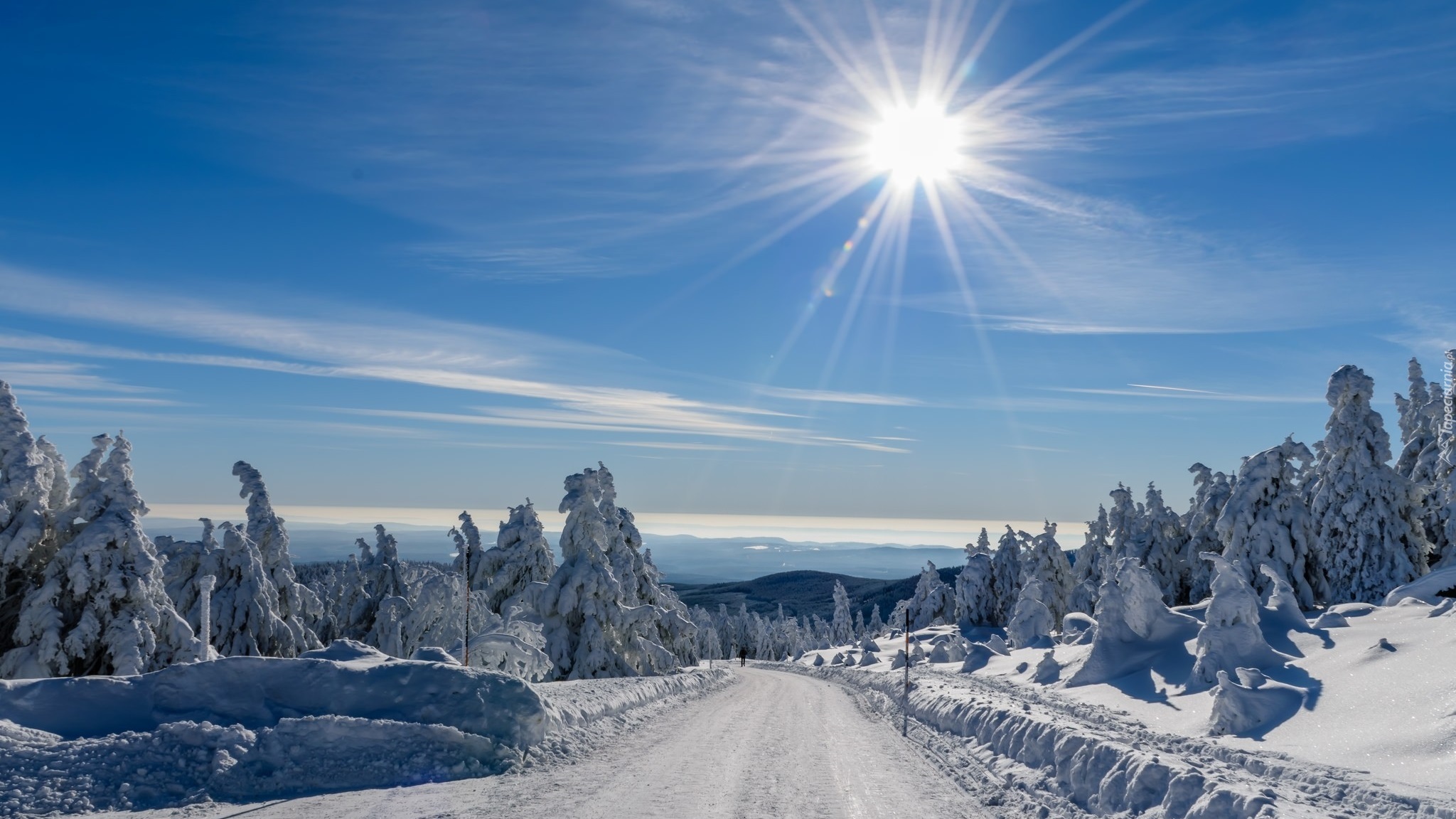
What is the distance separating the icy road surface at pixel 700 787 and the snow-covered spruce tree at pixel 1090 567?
147 feet

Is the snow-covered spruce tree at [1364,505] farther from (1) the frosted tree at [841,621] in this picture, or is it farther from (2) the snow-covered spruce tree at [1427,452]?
(1) the frosted tree at [841,621]

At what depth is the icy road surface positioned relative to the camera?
10.8 meters

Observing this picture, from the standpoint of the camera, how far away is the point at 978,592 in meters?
65.9

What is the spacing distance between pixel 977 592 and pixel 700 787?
190 ft

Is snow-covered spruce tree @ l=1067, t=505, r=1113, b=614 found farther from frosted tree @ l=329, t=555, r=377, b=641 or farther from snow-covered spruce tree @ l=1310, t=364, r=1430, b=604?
frosted tree @ l=329, t=555, r=377, b=641

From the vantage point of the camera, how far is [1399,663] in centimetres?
1529

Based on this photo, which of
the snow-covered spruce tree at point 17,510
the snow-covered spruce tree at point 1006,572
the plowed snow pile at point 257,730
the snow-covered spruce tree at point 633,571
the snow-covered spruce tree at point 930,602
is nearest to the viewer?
the plowed snow pile at point 257,730

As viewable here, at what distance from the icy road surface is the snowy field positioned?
1645 millimetres

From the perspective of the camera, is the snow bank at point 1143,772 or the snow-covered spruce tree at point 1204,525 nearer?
→ the snow bank at point 1143,772

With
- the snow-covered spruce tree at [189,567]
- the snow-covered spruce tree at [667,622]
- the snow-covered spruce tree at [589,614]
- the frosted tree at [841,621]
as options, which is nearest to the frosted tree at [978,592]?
the snow-covered spruce tree at [667,622]

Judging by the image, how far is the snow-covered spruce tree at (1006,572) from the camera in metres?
64.3

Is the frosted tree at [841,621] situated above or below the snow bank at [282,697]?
below

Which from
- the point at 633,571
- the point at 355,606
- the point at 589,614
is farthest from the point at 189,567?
the point at 633,571

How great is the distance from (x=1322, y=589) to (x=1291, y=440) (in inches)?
279
